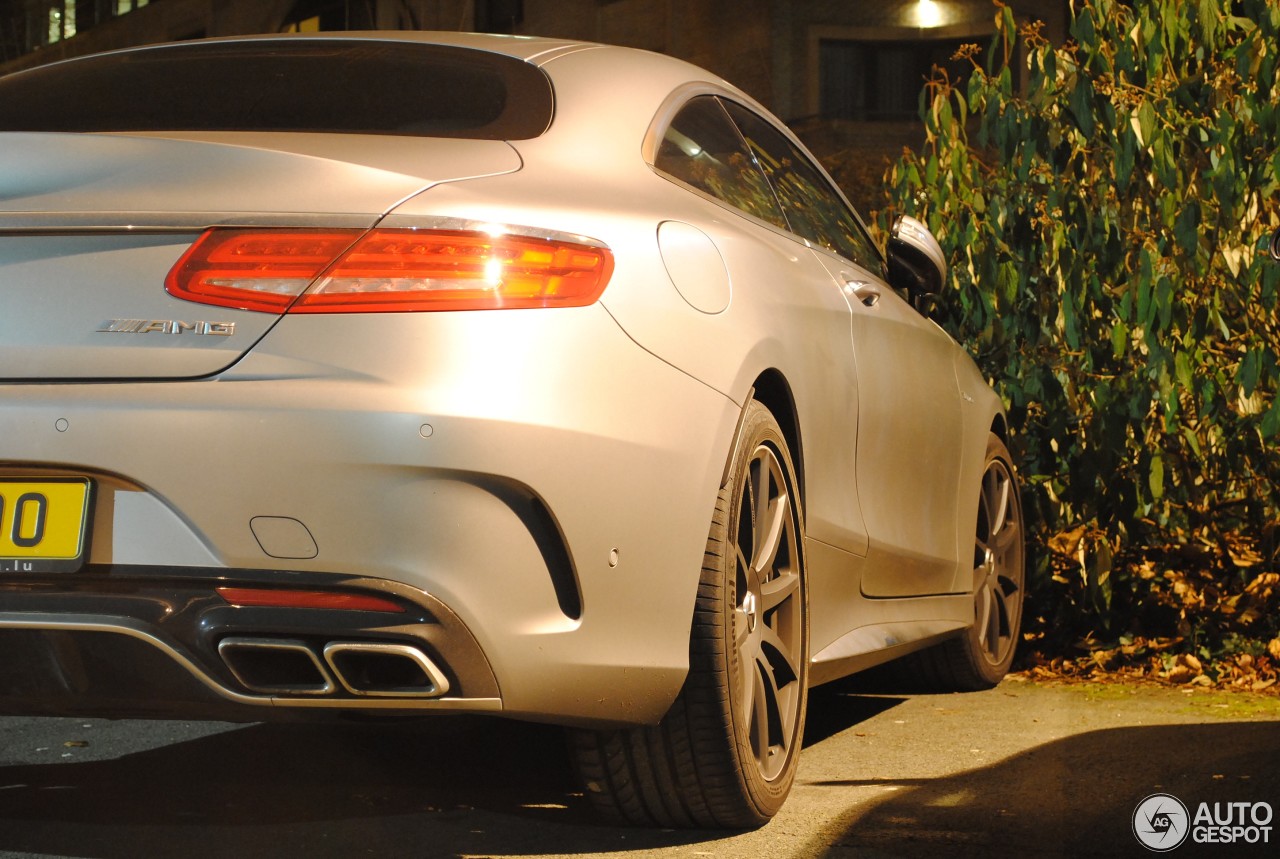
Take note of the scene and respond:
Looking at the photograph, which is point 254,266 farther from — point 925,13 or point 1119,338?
point 925,13

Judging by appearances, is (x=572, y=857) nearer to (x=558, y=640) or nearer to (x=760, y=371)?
(x=558, y=640)

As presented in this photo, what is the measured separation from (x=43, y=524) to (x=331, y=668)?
1.60 feet

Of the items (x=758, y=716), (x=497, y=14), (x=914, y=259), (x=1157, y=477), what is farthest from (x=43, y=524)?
(x=497, y=14)

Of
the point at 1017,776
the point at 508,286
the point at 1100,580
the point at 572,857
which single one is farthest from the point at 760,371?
the point at 1100,580

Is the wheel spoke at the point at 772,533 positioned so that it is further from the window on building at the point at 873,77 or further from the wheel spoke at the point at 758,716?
the window on building at the point at 873,77

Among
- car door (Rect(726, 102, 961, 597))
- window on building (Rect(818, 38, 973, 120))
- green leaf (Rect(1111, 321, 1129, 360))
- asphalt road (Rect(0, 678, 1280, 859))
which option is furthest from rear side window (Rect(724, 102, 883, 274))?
window on building (Rect(818, 38, 973, 120))

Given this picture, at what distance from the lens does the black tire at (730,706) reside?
10.3ft

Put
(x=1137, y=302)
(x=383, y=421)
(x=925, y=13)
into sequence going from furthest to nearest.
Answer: (x=925, y=13)
(x=1137, y=302)
(x=383, y=421)

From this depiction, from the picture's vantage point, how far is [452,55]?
349 cm

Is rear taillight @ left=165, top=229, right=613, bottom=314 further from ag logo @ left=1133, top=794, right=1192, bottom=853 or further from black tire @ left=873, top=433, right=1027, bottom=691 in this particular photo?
black tire @ left=873, top=433, right=1027, bottom=691

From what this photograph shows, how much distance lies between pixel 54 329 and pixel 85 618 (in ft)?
1.45

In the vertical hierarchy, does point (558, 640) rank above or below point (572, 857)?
above

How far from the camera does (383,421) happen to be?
2.64 meters

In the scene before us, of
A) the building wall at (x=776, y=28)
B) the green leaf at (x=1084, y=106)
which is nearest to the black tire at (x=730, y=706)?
the green leaf at (x=1084, y=106)
